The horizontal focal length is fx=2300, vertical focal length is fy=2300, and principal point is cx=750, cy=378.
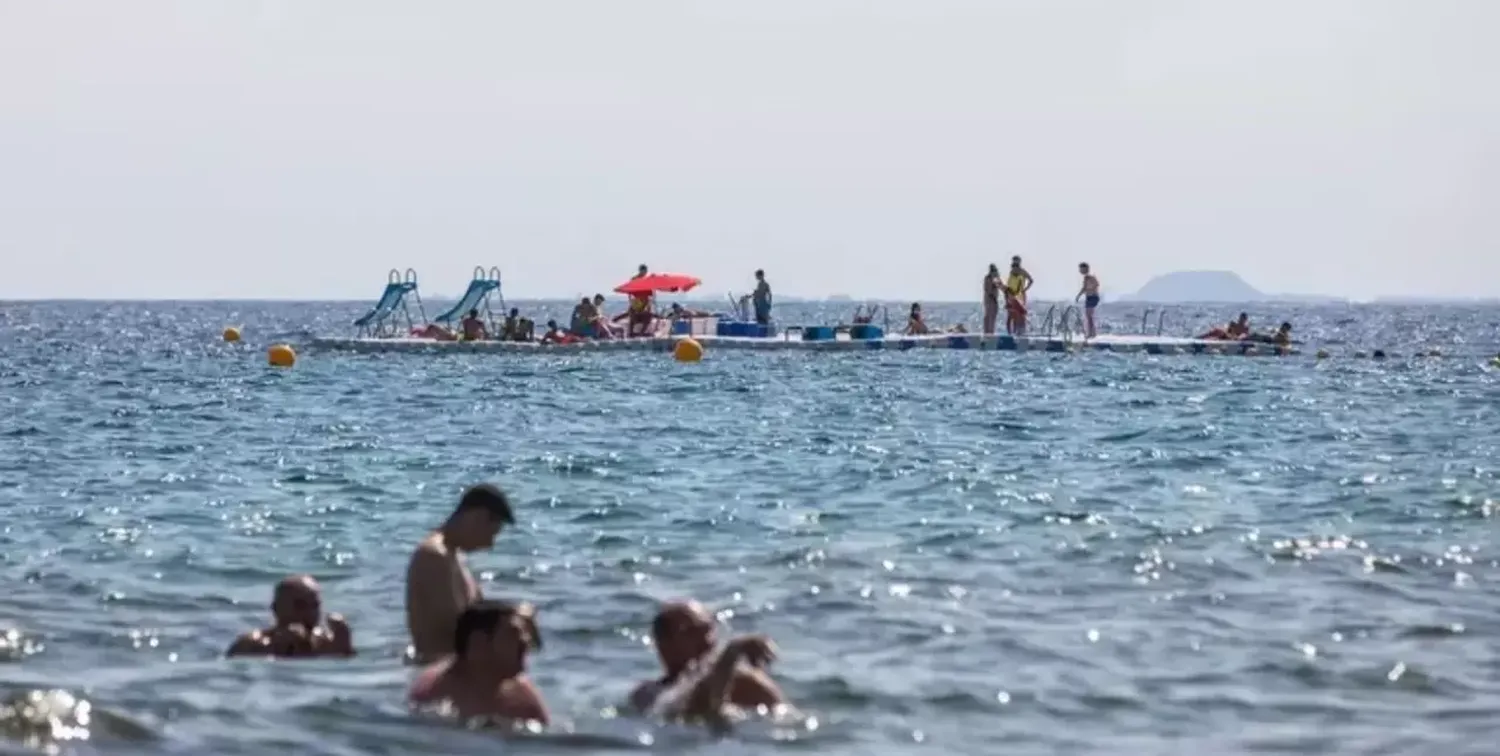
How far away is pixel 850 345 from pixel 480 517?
4320 centimetres

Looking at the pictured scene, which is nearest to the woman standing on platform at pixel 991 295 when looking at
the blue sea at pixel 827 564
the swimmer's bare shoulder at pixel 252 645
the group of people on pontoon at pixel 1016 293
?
the group of people on pontoon at pixel 1016 293

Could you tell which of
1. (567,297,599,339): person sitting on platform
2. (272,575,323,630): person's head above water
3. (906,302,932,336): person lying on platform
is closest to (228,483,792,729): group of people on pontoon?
(272,575,323,630): person's head above water

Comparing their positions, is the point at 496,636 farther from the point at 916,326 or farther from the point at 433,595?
the point at 916,326

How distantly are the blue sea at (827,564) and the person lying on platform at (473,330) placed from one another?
1383 cm

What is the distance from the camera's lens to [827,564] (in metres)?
16.7

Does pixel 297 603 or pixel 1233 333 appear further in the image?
pixel 1233 333

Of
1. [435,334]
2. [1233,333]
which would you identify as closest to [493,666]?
[435,334]

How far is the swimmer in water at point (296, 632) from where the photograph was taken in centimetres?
1210

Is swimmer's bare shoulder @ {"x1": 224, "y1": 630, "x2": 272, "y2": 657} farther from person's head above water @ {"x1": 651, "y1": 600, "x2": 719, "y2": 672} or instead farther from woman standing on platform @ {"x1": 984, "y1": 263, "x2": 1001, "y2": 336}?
woman standing on platform @ {"x1": 984, "y1": 263, "x2": 1001, "y2": 336}

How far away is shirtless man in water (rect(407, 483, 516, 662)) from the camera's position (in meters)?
10.7

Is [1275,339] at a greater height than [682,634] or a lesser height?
greater

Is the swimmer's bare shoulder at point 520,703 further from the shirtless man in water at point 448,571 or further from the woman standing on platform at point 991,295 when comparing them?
the woman standing on platform at point 991,295

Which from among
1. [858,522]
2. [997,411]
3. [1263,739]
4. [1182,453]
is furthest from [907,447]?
[1263,739]

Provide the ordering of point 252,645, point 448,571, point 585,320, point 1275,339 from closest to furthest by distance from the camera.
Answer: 1. point 448,571
2. point 252,645
3. point 585,320
4. point 1275,339
